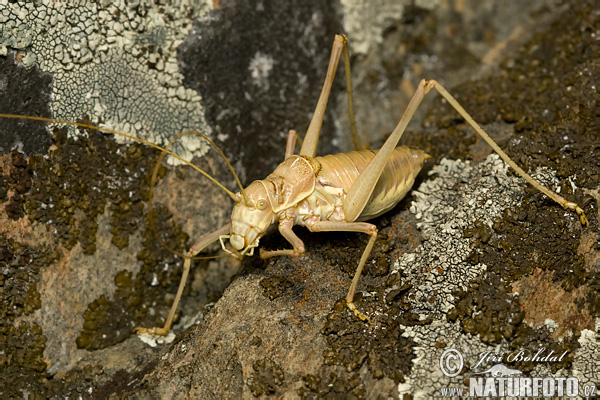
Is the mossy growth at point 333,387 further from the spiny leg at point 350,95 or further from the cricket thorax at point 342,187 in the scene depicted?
the spiny leg at point 350,95

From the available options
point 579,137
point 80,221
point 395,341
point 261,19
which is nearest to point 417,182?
point 579,137

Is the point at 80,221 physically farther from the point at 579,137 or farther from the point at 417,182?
the point at 579,137

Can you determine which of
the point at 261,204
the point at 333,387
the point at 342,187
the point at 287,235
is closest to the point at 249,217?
the point at 261,204

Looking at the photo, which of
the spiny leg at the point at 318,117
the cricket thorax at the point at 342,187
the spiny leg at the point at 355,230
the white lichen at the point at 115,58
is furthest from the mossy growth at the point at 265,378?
the white lichen at the point at 115,58

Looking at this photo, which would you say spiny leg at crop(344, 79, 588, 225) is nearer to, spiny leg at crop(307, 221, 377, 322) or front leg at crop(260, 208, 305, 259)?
spiny leg at crop(307, 221, 377, 322)

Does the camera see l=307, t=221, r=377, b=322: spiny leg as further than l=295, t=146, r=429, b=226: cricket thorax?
No

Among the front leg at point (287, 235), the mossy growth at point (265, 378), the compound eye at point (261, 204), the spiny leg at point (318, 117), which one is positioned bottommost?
the mossy growth at point (265, 378)

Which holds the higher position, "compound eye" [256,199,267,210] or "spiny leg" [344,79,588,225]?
"spiny leg" [344,79,588,225]

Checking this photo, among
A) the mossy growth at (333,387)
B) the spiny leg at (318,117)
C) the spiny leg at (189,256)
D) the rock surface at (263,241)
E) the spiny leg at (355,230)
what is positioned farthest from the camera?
the spiny leg at (318,117)

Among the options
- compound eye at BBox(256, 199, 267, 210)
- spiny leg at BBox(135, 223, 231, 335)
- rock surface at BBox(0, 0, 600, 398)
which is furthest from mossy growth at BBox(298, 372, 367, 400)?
spiny leg at BBox(135, 223, 231, 335)
